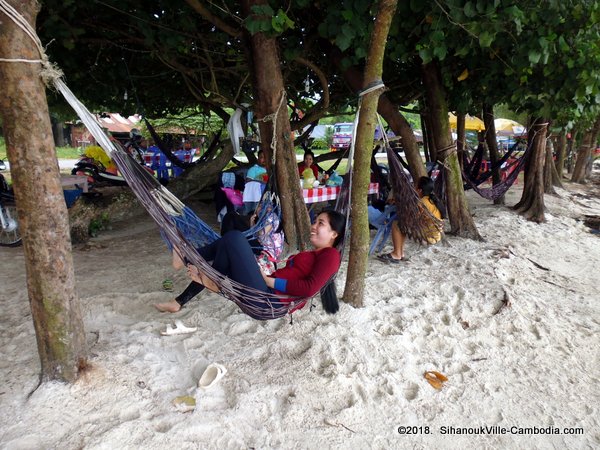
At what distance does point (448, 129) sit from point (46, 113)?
3.26 m

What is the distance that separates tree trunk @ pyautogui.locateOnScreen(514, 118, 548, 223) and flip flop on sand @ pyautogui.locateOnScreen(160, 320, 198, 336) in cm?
422

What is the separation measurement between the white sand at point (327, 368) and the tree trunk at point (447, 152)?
1037 millimetres

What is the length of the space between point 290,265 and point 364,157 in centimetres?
67

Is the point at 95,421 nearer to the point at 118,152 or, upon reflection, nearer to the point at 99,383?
the point at 99,383

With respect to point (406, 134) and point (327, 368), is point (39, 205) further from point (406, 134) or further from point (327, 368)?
point (406, 134)

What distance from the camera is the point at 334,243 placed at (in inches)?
76.0

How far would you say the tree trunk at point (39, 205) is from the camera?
1.29 meters

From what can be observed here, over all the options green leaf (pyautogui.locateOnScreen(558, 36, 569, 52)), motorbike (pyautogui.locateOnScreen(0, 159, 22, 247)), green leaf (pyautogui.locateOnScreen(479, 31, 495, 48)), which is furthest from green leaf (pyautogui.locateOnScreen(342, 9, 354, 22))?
motorbike (pyautogui.locateOnScreen(0, 159, 22, 247))

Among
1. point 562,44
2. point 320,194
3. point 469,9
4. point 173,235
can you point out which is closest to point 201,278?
point 173,235

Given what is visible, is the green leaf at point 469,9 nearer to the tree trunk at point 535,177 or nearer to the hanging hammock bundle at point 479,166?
the tree trunk at point 535,177

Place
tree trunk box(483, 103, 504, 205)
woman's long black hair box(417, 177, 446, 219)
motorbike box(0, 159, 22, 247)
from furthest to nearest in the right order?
1. tree trunk box(483, 103, 504, 205)
2. motorbike box(0, 159, 22, 247)
3. woman's long black hair box(417, 177, 446, 219)

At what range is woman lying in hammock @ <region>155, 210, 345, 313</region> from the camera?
1.74 meters

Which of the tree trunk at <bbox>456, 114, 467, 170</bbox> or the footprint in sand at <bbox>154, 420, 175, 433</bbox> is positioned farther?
the tree trunk at <bbox>456, 114, 467, 170</bbox>

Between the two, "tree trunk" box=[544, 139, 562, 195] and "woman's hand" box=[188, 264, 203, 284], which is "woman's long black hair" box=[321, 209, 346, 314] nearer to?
"woman's hand" box=[188, 264, 203, 284]
